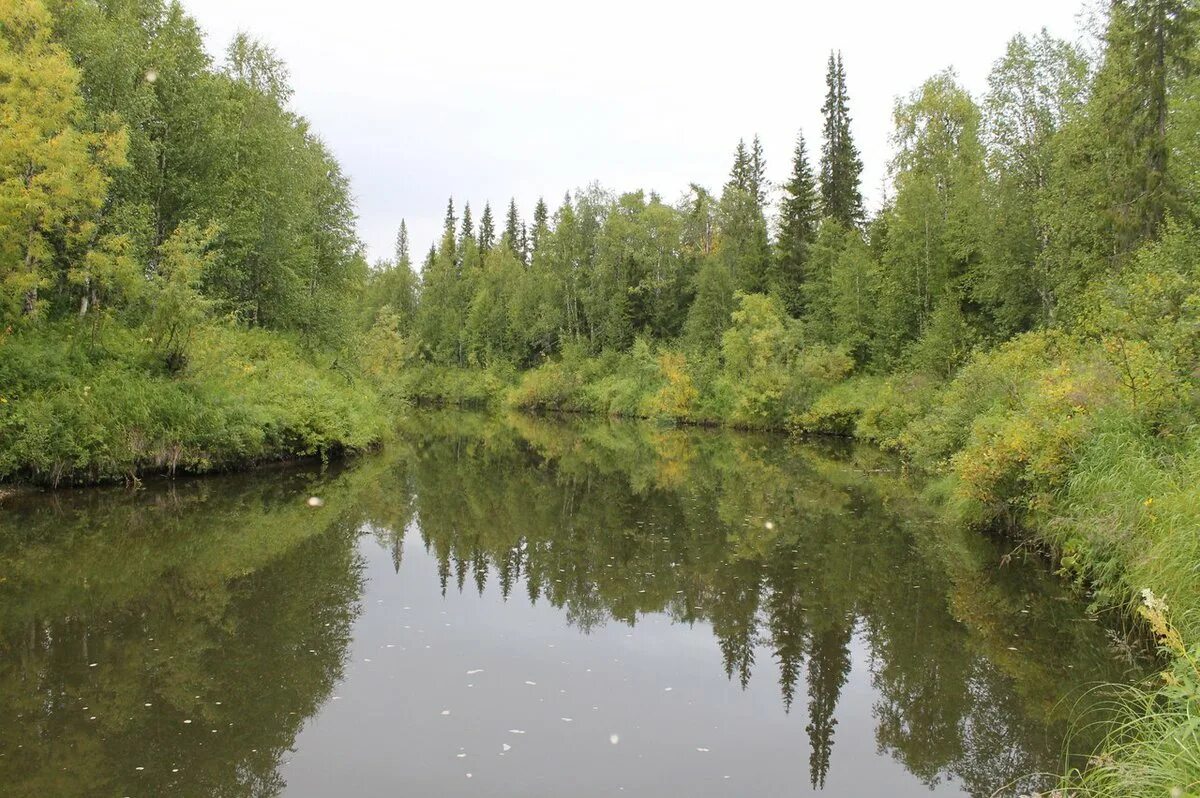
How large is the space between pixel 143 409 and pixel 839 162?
137ft

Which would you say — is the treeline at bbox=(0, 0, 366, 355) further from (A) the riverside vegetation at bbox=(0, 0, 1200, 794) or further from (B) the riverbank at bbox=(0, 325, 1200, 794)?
(B) the riverbank at bbox=(0, 325, 1200, 794)

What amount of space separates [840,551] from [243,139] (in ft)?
80.0

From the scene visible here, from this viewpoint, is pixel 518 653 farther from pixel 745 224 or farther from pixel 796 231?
pixel 745 224

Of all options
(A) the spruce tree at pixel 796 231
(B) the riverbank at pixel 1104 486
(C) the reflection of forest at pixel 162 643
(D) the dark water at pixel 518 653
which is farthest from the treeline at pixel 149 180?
Answer: (A) the spruce tree at pixel 796 231

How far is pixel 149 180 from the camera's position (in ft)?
72.7

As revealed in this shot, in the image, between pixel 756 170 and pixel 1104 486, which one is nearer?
pixel 1104 486

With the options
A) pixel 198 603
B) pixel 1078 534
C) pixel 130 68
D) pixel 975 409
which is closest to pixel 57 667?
pixel 198 603

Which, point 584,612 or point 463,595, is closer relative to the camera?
point 584,612

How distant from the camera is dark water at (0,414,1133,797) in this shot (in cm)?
581

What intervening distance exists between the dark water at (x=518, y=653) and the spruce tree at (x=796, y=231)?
30.9 meters

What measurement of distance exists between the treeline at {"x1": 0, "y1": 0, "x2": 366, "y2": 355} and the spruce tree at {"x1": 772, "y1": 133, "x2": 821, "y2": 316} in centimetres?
2555

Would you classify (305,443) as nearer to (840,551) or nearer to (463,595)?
(463,595)

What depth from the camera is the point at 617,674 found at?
7.80m

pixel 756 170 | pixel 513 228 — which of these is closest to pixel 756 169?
pixel 756 170
